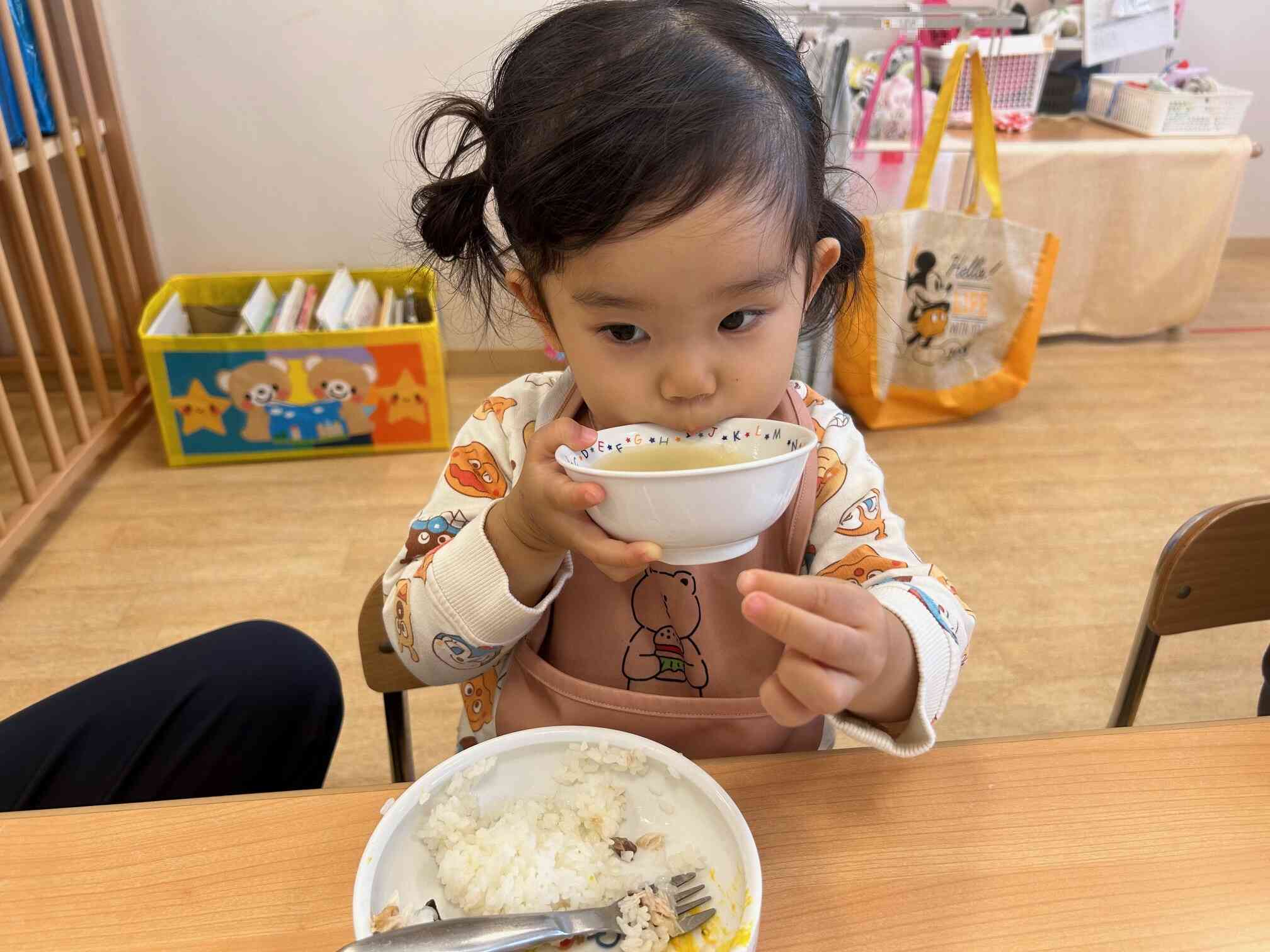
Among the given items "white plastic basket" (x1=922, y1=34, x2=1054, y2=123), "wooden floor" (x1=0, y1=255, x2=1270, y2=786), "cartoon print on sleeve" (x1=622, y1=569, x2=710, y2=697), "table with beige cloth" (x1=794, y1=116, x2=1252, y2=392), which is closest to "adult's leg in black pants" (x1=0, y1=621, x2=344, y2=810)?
"cartoon print on sleeve" (x1=622, y1=569, x2=710, y2=697)

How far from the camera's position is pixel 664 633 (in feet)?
2.88

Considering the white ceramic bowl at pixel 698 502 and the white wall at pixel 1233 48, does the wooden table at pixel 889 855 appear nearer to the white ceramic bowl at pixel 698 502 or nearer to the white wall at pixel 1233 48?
the white ceramic bowl at pixel 698 502

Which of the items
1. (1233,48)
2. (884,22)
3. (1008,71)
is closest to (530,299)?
(884,22)

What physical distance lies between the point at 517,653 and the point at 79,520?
190 cm

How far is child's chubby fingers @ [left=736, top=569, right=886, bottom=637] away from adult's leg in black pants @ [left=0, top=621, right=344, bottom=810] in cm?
67

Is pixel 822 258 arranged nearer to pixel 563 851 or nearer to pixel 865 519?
pixel 865 519

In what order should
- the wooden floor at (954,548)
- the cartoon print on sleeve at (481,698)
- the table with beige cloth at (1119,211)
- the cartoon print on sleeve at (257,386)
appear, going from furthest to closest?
1. the table with beige cloth at (1119,211)
2. the cartoon print on sleeve at (257,386)
3. the wooden floor at (954,548)
4. the cartoon print on sleeve at (481,698)

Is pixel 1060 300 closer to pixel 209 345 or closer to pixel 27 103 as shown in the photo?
pixel 209 345

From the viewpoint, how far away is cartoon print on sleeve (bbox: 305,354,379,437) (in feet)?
7.93

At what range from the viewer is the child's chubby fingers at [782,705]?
1.82 feet

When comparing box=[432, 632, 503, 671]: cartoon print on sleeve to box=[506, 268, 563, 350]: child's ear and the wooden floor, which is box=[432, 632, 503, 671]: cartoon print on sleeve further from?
the wooden floor

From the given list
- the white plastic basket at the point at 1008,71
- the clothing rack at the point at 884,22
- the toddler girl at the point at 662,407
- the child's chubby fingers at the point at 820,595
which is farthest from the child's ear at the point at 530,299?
the white plastic basket at the point at 1008,71

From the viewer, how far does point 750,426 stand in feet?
2.33

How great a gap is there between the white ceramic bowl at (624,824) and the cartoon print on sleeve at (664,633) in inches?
9.6
